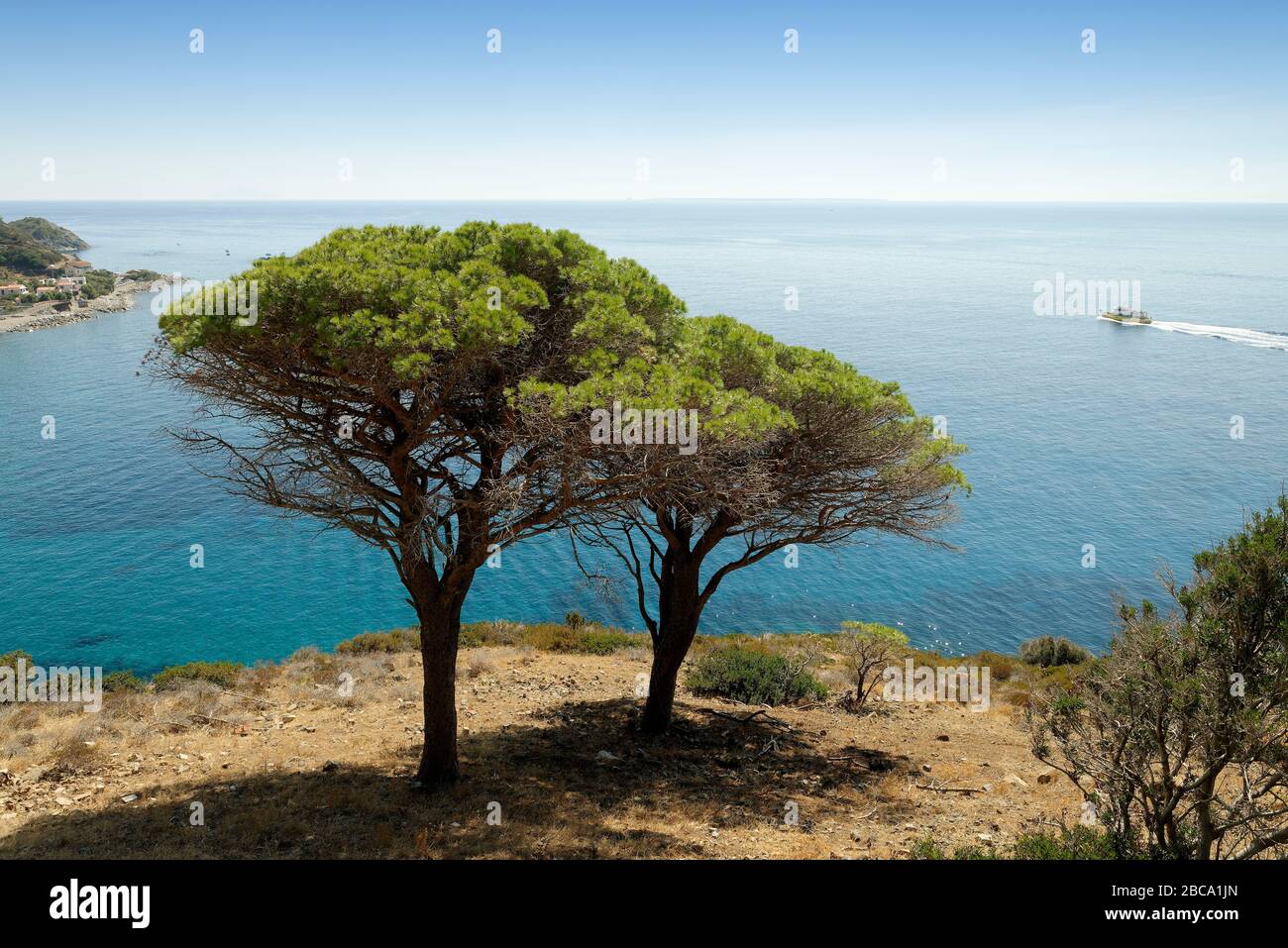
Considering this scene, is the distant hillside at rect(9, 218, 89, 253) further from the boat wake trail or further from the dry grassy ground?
→ the boat wake trail

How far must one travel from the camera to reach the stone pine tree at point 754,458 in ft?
35.2

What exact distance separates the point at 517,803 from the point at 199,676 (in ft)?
→ 41.2

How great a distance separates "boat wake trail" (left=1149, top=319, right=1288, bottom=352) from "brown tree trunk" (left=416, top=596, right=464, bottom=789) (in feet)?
349

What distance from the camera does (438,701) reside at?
11.8 m

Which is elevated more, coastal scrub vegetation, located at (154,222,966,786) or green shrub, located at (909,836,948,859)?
coastal scrub vegetation, located at (154,222,966,786)

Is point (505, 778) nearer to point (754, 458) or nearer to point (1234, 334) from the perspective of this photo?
point (754, 458)

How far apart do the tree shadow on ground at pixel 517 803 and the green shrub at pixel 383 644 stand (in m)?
10.4

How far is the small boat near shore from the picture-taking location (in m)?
103

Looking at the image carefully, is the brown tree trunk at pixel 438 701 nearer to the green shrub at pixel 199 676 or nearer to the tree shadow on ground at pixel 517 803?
the tree shadow on ground at pixel 517 803

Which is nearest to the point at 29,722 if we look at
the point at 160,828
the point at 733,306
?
the point at 160,828

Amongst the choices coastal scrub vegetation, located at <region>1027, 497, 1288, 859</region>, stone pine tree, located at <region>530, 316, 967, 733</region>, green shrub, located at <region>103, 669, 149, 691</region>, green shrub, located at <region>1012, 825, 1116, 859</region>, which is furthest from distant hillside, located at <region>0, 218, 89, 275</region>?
coastal scrub vegetation, located at <region>1027, 497, 1288, 859</region>

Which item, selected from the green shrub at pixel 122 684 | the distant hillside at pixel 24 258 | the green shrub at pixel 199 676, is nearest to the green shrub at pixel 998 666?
the green shrub at pixel 199 676

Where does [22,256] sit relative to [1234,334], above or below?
above

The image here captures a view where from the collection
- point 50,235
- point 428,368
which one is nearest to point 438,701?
point 428,368
